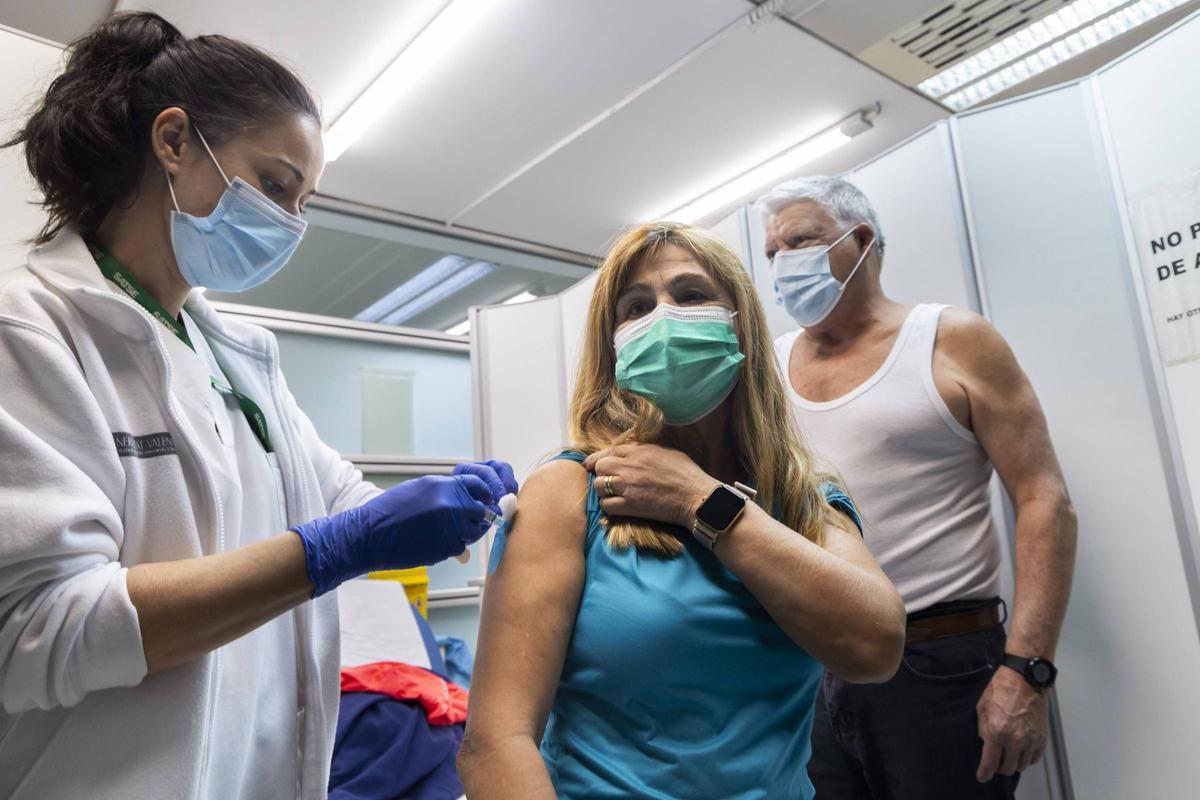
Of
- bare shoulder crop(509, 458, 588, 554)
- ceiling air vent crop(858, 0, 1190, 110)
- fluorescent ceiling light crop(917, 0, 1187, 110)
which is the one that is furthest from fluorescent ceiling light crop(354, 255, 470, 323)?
bare shoulder crop(509, 458, 588, 554)

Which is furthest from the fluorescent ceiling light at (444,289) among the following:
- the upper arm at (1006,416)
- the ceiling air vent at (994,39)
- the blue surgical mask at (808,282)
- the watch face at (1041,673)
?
the watch face at (1041,673)

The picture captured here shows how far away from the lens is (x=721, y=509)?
40.3 inches

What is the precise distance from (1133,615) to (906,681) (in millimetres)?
631

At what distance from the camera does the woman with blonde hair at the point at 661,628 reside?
913mm

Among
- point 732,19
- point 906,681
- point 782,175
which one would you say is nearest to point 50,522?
point 906,681

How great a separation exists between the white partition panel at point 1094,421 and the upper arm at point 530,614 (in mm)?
1390

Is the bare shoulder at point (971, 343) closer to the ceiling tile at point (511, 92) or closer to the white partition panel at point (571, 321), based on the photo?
the white partition panel at point (571, 321)

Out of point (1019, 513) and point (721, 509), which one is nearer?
point (721, 509)

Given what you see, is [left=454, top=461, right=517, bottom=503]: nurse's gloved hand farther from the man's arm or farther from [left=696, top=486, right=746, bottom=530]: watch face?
the man's arm

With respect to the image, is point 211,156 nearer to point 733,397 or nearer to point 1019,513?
point 733,397

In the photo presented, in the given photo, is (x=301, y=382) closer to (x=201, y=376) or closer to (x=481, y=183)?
(x=481, y=183)

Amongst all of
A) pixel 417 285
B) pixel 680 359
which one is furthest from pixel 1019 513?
pixel 417 285

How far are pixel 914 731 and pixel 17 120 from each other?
201 cm

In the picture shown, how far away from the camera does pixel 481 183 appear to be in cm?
454
